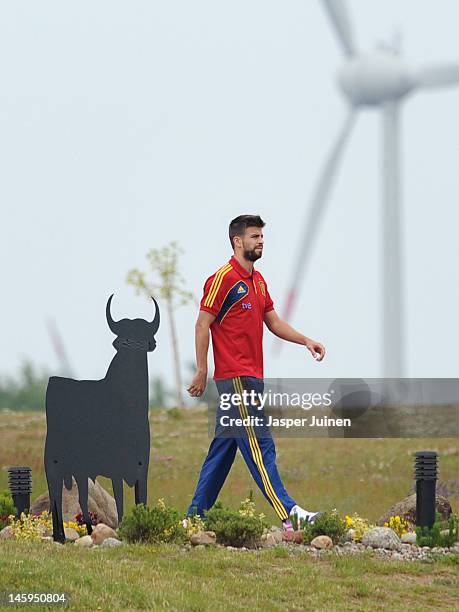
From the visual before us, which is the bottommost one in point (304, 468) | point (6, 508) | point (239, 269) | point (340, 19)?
point (6, 508)

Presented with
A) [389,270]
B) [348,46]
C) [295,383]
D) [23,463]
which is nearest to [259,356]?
[295,383]

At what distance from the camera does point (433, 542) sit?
1280 centimetres

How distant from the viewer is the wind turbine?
1076 inches

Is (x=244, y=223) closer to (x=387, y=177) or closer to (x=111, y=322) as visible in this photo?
(x=111, y=322)


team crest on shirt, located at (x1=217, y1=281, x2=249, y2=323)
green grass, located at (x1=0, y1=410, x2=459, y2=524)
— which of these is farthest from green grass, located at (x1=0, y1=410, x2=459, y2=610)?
green grass, located at (x1=0, y1=410, x2=459, y2=524)

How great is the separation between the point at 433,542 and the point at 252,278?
322cm

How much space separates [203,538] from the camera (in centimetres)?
1225

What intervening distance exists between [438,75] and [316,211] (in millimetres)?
4445

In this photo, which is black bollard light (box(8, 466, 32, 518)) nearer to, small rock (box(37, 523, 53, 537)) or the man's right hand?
small rock (box(37, 523, 53, 537))

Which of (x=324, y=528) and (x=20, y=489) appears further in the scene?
(x=20, y=489)

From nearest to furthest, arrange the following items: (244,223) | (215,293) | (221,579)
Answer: (221,579) → (215,293) → (244,223)

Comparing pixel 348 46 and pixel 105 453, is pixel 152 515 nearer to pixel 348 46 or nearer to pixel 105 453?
pixel 105 453

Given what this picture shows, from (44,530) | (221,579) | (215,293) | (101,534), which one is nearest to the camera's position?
(221,579)

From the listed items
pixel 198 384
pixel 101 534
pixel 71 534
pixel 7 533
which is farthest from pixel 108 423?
pixel 7 533
